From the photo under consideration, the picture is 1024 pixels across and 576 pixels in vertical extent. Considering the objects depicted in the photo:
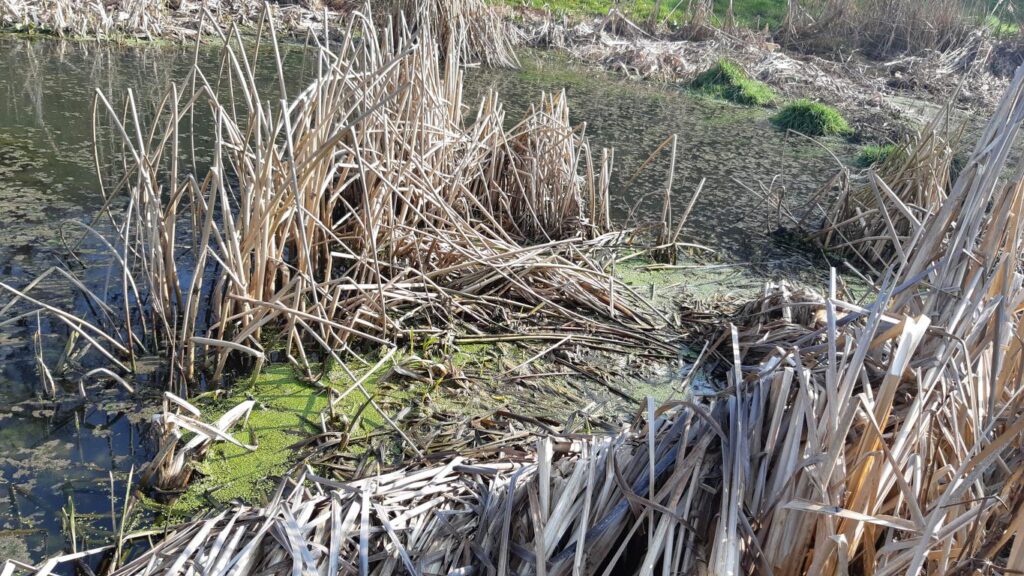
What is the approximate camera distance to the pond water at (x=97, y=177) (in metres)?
2.24

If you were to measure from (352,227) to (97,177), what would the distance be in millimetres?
1791

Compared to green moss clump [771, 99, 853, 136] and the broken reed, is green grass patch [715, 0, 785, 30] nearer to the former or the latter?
green moss clump [771, 99, 853, 136]

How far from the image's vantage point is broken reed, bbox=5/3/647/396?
260 centimetres

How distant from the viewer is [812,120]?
8.59 meters

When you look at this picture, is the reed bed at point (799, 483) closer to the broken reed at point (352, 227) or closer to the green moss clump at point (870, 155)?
the broken reed at point (352, 227)

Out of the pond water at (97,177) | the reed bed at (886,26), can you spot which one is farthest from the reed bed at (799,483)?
the reed bed at (886,26)

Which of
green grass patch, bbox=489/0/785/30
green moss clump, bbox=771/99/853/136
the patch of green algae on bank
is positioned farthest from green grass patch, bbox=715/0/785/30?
the patch of green algae on bank

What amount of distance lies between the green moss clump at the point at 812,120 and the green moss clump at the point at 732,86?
3.20 feet

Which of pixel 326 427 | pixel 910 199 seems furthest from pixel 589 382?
pixel 910 199

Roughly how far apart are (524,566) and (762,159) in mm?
6183

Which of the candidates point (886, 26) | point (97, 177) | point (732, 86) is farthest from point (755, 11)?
point (97, 177)

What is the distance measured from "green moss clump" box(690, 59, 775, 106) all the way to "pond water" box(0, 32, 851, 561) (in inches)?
17.3

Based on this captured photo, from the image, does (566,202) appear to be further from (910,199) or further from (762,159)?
(762,159)

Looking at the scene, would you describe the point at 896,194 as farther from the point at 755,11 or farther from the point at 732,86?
the point at 755,11
